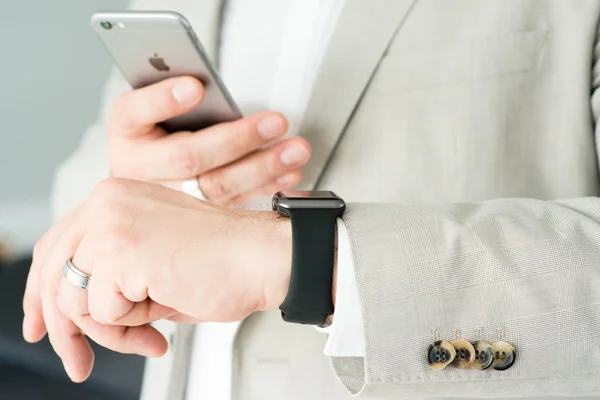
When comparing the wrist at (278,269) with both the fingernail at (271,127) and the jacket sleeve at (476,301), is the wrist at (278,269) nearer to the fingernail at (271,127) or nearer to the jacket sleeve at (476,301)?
the jacket sleeve at (476,301)

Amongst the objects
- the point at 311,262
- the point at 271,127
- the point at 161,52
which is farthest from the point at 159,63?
the point at 311,262

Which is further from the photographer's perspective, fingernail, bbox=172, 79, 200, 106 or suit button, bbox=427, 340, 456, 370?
fingernail, bbox=172, 79, 200, 106

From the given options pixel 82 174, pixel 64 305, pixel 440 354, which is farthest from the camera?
pixel 82 174

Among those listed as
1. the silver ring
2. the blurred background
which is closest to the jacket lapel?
the silver ring

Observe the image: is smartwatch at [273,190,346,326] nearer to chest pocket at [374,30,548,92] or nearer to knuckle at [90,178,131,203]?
knuckle at [90,178,131,203]

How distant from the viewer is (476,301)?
1.42ft

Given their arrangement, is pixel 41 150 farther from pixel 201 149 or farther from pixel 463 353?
pixel 463 353

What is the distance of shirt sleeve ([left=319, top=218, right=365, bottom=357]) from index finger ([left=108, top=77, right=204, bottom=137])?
1.02 feet

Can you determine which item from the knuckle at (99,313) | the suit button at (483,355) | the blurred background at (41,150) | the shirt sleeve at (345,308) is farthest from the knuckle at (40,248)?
the blurred background at (41,150)

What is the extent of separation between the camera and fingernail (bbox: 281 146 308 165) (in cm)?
67

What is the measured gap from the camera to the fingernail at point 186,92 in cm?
64

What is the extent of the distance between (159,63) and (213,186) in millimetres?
181

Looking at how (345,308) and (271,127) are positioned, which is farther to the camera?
(271,127)

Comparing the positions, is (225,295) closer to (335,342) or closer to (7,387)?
(335,342)
